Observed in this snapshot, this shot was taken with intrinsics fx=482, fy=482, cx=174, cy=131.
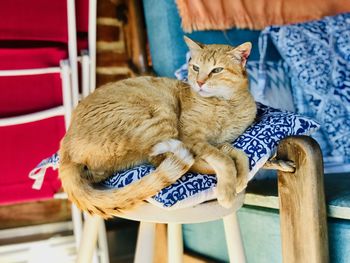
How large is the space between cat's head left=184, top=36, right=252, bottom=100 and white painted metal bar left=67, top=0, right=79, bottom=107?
348 mm

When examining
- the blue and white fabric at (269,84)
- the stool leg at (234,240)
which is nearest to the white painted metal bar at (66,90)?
the blue and white fabric at (269,84)

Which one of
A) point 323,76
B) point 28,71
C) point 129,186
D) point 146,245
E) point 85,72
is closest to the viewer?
point 129,186

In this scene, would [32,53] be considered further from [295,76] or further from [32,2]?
[295,76]

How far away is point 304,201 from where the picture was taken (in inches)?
35.9

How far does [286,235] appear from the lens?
96cm

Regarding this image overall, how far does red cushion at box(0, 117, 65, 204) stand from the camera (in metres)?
1.31

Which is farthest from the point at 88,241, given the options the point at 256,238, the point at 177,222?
the point at 256,238

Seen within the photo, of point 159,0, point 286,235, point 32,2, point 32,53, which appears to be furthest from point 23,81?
point 286,235

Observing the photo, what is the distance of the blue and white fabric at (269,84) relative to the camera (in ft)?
4.40

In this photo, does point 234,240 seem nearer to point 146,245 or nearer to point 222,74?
point 146,245

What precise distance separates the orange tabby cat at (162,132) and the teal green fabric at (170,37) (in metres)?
0.33

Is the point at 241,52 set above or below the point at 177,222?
above

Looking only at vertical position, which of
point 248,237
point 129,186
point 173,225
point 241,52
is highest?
point 241,52

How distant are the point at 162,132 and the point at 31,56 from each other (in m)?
0.50
